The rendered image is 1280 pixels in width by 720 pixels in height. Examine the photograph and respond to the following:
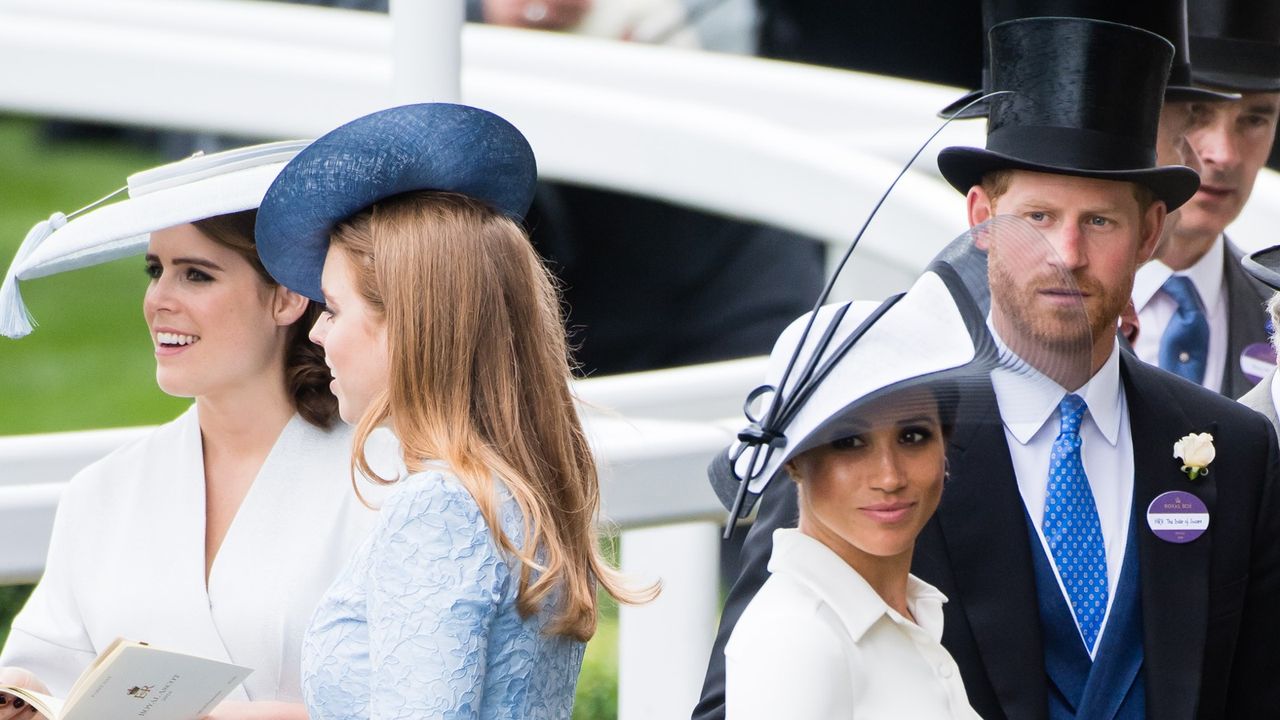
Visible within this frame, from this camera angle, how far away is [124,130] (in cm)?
1031

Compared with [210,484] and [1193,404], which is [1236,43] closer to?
[1193,404]

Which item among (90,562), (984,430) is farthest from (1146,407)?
(90,562)

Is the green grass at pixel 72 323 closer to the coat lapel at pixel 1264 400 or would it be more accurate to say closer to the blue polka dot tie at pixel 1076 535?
the coat lapel at pixel 1264 400

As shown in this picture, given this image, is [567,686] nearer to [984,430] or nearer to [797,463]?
[797,463]

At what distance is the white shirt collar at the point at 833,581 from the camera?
2.21m

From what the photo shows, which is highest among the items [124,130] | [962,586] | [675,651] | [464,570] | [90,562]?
[464,570]

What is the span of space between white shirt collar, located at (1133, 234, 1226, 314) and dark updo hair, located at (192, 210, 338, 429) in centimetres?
194

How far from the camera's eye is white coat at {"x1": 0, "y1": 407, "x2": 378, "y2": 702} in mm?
2789

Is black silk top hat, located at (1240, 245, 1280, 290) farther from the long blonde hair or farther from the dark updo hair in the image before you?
the dark updo hair

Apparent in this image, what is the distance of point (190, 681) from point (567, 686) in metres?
0.52

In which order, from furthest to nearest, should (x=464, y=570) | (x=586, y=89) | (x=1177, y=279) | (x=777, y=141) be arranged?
(x=586, y=89), (x=777, y=141), (x=1177, y=279), (x=464, y=570)

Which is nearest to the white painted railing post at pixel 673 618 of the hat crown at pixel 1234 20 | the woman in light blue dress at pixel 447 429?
the woman in light blue dress at pixel 447 429

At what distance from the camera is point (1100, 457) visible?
279 centimetres

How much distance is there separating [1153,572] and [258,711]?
1.31 metres
